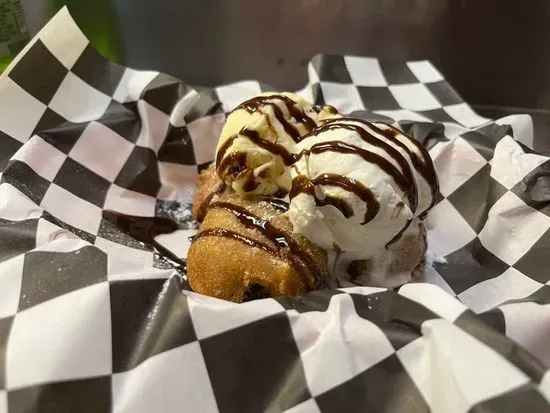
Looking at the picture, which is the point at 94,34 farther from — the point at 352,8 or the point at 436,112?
the point at 436,112

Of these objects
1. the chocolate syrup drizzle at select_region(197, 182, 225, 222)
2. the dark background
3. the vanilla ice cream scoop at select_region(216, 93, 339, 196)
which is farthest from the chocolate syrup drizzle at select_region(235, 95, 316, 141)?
the dark background

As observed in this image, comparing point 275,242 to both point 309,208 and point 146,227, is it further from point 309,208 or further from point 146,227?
point 146,227

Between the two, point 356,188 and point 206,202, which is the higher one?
point 356,188

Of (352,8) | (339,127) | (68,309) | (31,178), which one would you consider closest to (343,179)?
(339,127)

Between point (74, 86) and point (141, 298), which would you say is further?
point (74, 86)

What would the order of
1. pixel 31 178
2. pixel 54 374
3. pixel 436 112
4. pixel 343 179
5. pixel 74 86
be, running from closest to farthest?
pixel 54 374
pixel 343 179
pixel 31 178
pixel 74 86
pixel 436 112

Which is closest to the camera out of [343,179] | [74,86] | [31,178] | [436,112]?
[343,179]

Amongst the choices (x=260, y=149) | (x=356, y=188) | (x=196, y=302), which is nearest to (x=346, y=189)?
(x=356, y=188)
